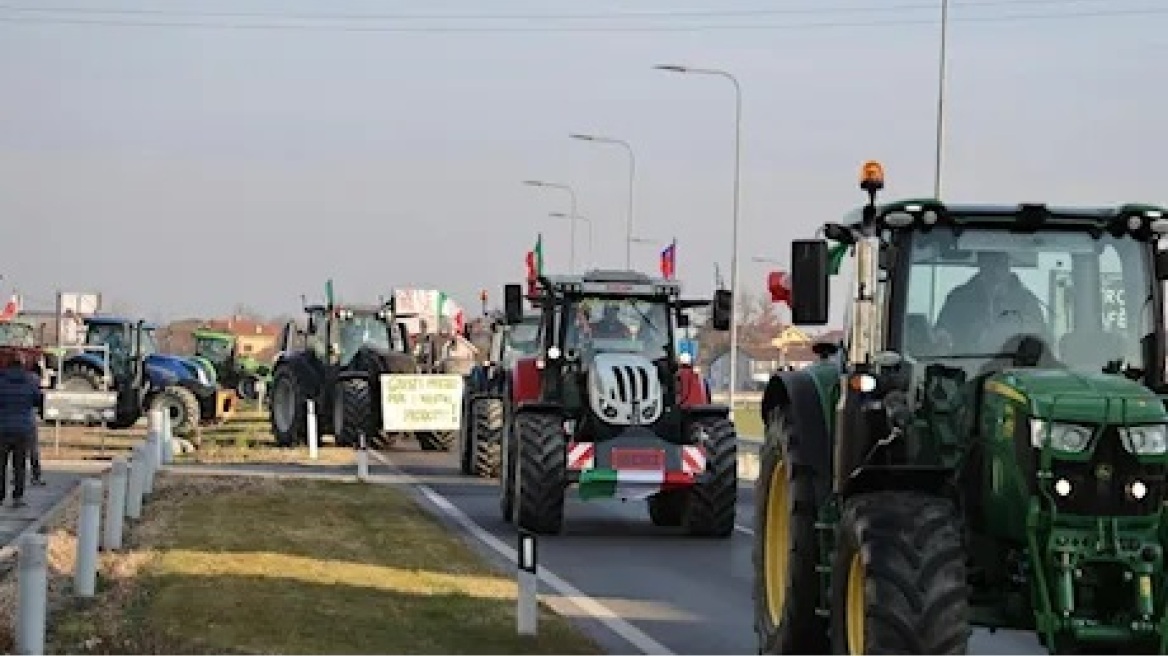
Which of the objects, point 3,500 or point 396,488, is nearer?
point 3,500

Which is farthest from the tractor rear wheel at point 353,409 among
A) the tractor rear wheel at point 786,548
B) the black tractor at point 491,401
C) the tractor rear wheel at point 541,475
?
the tractor rear wheel at point 786,548

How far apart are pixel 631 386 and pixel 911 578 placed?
1246 centimetres

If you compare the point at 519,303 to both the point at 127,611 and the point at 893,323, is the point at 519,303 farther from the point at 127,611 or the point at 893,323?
the point at 893,323

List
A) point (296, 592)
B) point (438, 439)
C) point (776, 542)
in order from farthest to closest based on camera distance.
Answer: point (438, 439), point (296, 592), point (776, 542)

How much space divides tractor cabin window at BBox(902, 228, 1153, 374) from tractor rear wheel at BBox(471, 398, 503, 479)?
1833cm

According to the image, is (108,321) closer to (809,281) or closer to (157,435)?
(157,435)

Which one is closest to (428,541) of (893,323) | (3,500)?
(3,500)

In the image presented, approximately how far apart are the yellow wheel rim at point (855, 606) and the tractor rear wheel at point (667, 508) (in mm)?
12731

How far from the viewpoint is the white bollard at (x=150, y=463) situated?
24.0 meters

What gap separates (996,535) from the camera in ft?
31.5

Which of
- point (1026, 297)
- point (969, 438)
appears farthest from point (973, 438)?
point (1026, 297)

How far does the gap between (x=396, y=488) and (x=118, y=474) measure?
8.56 m

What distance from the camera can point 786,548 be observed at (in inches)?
464

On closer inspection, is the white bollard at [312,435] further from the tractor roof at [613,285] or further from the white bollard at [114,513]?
the white bollard at [114,513]
